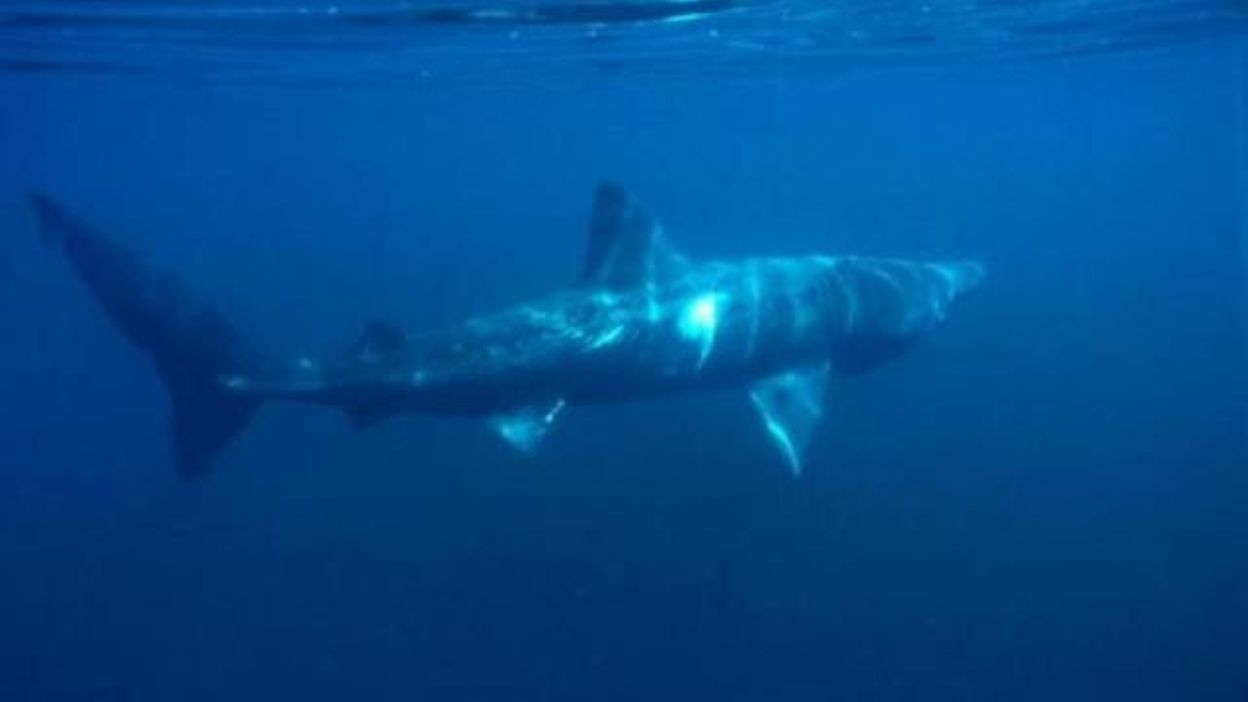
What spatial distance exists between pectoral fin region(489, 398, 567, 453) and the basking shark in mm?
15

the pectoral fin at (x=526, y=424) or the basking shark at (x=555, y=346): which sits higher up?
the basking shark at (x=555, y=346)

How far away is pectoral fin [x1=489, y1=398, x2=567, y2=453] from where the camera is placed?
1422cm

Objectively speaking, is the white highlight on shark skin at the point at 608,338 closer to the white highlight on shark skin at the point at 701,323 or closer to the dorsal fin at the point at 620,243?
the dorsal fin at the point at 620,243

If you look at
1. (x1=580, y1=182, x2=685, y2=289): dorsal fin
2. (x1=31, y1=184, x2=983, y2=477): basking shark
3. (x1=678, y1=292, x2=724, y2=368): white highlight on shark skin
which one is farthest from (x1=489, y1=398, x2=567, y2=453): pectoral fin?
(x1=678, y1=292, x2=724, y2=368): white highlight on shark skin

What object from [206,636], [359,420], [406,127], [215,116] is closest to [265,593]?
[206,636]

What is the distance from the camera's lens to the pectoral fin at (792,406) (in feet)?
51.5

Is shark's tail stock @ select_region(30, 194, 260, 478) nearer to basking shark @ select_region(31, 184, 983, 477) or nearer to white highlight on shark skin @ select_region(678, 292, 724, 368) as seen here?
basking shark @ select_region(31, 184, 983, 477)

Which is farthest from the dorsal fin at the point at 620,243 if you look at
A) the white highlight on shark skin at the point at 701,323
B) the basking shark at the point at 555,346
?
the white highlight on shark skin at the point at 701,323

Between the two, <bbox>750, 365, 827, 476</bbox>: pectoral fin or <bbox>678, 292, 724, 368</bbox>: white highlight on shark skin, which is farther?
<bbox>750, 365, 827, 476</bbox>: pectoral fin

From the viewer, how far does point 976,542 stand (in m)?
23.1

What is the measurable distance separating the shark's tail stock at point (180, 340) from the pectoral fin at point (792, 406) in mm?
5940

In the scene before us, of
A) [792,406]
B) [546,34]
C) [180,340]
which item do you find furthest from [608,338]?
[546,34]

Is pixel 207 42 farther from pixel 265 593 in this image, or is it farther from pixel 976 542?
pixel 976 542

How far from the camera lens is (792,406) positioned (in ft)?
52.4
